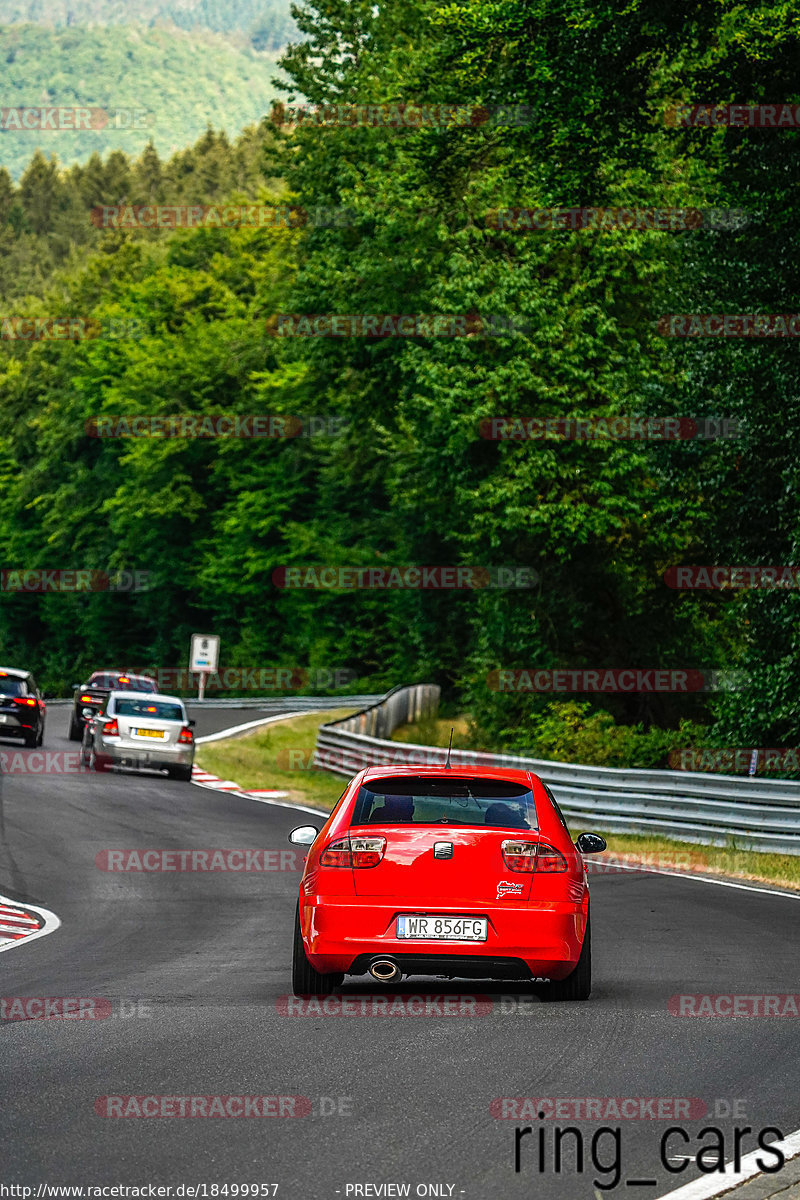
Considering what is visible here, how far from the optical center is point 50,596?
9781 centimetres

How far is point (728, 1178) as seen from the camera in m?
5.98

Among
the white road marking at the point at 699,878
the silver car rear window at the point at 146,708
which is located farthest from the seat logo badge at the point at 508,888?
the silver car rear window at the point at 146,708

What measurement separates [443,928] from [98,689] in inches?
1249

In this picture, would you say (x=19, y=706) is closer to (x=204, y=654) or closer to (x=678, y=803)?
(x=678, y=803)

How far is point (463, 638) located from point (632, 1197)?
Result: 56.3 meters

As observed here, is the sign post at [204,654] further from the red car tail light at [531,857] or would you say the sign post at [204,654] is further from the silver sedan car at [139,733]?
the red car tail light at [531,857]

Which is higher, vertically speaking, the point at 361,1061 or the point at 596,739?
the point at 361,1061

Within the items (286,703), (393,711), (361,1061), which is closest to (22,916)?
(361,1061)

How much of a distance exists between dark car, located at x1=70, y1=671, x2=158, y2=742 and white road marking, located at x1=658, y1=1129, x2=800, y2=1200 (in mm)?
33381

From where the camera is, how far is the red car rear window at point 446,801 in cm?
961

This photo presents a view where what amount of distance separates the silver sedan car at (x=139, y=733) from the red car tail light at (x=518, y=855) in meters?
23.6

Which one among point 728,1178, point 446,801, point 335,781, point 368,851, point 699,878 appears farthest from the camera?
point 335,781

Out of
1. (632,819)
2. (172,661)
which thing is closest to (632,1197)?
(632,819)

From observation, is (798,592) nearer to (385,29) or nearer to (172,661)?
(385,29)
